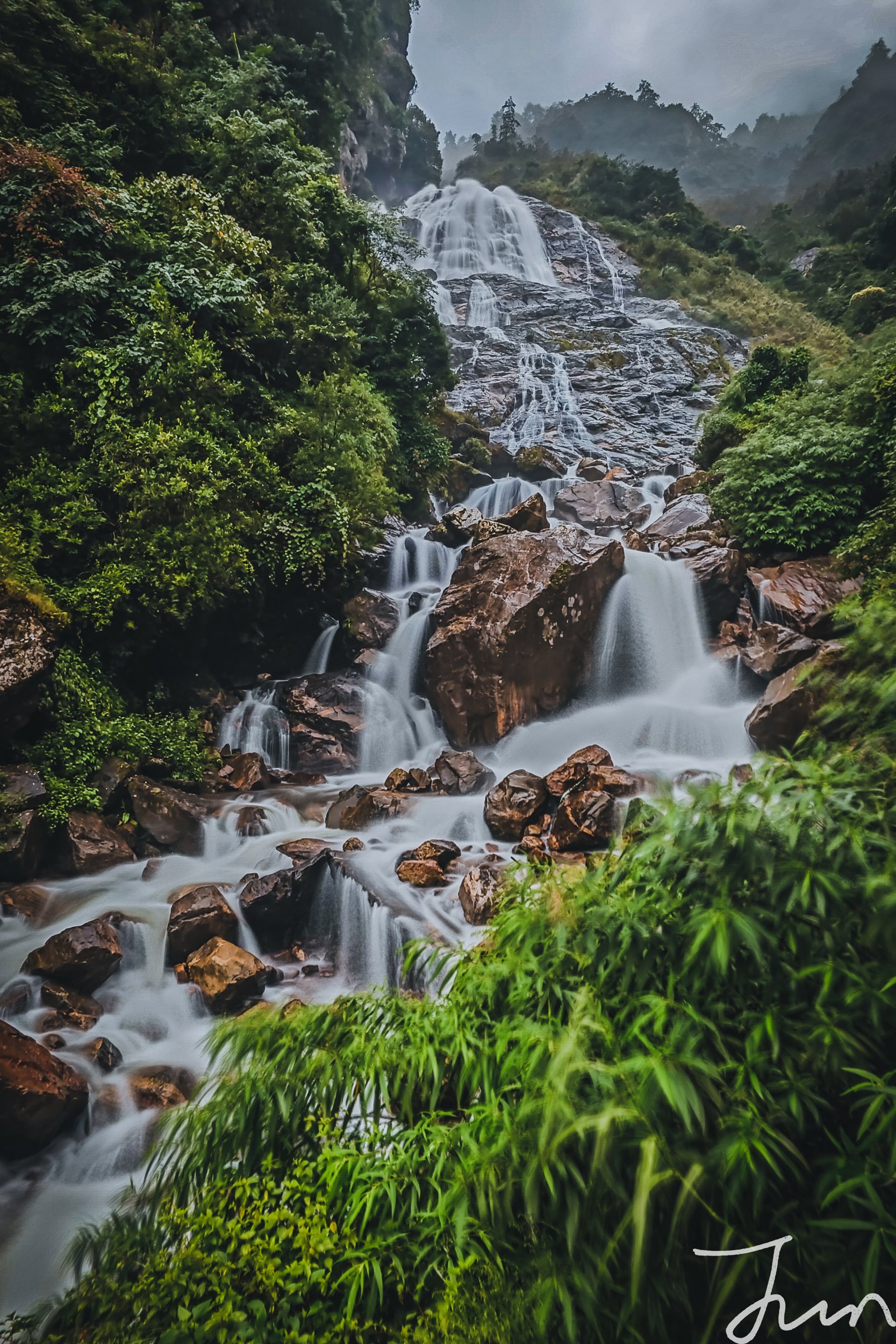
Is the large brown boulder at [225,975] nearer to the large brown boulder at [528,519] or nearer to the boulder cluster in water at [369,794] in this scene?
the boulder cluster in water at [369,794]

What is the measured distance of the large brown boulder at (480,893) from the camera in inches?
208

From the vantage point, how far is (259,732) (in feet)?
30.7

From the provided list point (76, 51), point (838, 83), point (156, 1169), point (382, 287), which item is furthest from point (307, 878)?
point (838, 83)

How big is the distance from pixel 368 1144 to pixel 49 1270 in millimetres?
2527

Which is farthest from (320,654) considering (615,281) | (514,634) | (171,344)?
(615,281)

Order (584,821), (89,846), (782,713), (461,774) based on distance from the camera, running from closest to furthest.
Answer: (89,846) → (584,821) → (782,713) → (461,774)

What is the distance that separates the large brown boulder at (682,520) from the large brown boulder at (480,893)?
8588mm

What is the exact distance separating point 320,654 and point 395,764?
120 inches

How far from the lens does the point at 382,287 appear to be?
45.5 ft

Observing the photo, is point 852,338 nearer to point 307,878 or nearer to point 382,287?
point 382,287

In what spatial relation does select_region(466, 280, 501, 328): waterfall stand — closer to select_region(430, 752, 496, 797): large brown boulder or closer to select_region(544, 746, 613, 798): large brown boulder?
select_region(430, 752, 496, 797): large brown boulder

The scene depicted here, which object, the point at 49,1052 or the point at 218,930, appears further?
the point at 218,930
